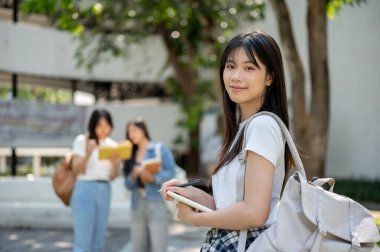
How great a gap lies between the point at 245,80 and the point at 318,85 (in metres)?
8.24

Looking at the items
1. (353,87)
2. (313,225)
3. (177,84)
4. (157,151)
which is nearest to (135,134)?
(157,151)

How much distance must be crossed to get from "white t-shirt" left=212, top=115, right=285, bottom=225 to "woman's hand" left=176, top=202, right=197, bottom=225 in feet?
0.32

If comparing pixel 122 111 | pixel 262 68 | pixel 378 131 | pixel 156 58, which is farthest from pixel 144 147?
pixel 156 58

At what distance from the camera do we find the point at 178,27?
645 inches

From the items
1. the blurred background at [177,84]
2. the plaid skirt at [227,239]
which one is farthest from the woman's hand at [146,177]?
the plaid skirt at [227,239]

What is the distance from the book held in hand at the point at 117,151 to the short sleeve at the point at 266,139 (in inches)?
164

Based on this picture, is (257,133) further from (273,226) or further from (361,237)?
(361,237)

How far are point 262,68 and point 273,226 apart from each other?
1.96 feet

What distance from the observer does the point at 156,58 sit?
72.2ft

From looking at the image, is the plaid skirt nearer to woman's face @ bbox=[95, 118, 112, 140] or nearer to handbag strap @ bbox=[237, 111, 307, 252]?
handbag strap @ bbox=[237, 111, 307, 252]

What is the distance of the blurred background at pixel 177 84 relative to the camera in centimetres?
991

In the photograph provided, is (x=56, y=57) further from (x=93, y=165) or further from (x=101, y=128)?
(x=93, y=165)

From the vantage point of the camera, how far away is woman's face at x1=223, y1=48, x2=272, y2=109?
2.19 meters

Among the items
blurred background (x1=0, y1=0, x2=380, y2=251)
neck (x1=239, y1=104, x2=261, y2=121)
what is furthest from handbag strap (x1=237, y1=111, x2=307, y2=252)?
blurred background (x1=0, y1=0, x2=380, y2=251)
